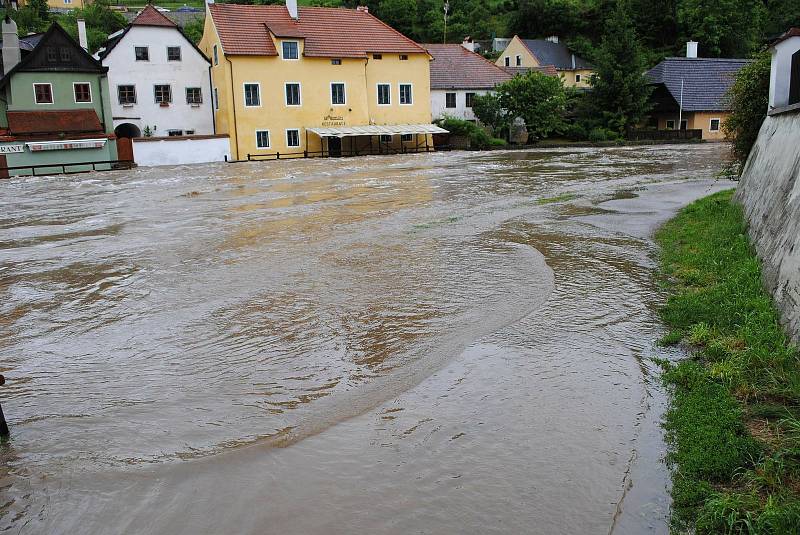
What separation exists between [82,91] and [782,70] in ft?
138

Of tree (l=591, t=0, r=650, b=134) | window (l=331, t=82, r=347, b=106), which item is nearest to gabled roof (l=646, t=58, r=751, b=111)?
tree (l=591, t=0, r=650, b=134)

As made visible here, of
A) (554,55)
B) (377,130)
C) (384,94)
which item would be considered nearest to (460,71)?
(384,94)

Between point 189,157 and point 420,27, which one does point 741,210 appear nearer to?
point 189,157

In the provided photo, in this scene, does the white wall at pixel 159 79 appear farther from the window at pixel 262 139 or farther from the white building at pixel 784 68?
the white building at pixel 784 68

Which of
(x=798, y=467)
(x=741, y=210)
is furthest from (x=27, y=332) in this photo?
(x=741, y=210)

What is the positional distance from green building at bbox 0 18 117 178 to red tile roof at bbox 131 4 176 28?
415 cm

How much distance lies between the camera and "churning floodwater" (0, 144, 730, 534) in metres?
5.30

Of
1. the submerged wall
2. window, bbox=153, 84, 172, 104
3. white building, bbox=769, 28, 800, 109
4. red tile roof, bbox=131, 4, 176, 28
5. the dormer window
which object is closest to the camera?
the submerged wall

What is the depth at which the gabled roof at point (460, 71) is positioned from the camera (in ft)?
186

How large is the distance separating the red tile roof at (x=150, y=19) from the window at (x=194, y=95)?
13.9 ft

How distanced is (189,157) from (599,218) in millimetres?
31967

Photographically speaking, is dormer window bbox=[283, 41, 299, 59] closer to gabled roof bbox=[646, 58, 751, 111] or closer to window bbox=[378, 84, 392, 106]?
window bbox=[378, 84, 392, 106]

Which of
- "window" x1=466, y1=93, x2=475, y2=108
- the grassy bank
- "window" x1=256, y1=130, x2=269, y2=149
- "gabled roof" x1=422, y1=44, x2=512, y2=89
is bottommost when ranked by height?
the grassy bank

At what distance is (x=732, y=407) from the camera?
5895mm
